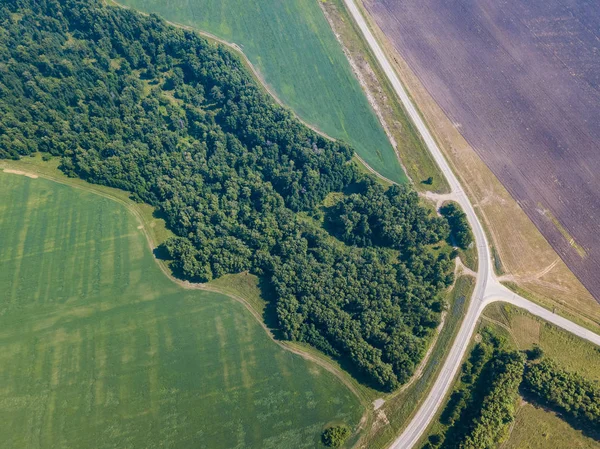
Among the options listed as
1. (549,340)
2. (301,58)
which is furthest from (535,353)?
(301,58)

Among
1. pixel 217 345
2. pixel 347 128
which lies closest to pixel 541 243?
pixel 347 128

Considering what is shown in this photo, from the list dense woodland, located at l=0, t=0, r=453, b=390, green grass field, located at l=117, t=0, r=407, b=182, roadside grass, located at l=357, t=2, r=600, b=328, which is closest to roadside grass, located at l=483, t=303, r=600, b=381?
roadside grass, located at l=357, t=2, r=600, b=328

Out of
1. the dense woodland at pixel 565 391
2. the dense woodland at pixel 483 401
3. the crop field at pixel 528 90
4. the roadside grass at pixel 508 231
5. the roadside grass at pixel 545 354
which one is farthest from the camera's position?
the crop field at pixel 528 90

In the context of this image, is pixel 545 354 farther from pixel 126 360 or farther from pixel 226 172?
pixel 126 360

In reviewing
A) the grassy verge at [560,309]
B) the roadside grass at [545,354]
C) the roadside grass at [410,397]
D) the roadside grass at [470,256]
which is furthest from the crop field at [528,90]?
the roadside grass at [410,397]

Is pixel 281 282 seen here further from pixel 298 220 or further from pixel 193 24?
pixel 193 24

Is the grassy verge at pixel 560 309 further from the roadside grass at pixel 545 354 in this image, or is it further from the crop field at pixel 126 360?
the crop field at pixel 126 360

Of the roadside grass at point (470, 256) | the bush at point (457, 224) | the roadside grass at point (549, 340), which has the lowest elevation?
the roadside grass at point (549, 340)
